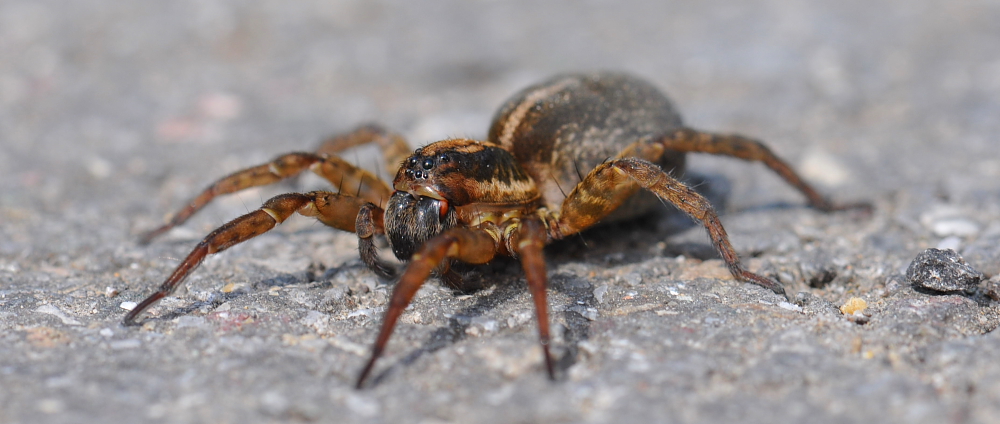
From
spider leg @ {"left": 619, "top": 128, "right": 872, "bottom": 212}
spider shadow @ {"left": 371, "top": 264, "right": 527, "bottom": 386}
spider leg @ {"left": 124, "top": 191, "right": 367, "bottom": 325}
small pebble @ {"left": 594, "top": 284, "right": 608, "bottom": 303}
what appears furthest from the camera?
spider leg @ {"left": 619, "top": 128, "right": 872, "bottom": 212}

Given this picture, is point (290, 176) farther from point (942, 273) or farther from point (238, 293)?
point (942, 273)

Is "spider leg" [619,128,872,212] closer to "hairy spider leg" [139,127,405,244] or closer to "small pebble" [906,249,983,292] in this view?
"small pebble" [906,249,983,292]

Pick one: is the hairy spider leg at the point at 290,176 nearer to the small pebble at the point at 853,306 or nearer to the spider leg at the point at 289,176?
the spider leg at the point at 289,176

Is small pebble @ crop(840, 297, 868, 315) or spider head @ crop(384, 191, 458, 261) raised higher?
spider head @ crop(384, 191, 458, 261)

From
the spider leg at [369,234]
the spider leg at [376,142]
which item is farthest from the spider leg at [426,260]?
the spider leg at [376,142]

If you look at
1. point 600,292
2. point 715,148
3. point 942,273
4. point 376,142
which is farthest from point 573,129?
point 942,273

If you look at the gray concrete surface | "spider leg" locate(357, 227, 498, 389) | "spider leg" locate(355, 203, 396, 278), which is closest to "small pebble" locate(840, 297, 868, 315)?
the gray concrete surface

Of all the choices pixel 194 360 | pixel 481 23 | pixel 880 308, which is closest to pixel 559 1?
pixel 481 23
